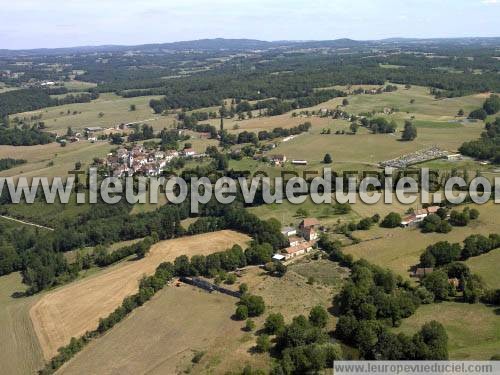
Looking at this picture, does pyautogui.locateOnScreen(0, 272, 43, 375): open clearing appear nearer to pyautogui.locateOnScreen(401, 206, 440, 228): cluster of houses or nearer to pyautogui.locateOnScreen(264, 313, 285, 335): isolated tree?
pyautogui.locateOnScreen(264, 313, 285, 335): isolated tree

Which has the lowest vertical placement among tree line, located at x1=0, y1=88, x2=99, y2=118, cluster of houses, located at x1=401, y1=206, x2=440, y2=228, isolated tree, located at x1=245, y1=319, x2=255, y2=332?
isolated tree, located at x1=245, y1=319, x2=255, y2=332

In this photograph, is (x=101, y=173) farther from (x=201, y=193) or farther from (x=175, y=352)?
(x=175, y=352)

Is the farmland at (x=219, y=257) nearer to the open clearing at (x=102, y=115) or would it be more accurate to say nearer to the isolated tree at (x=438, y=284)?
the isolated tree at (x=438, y=284)

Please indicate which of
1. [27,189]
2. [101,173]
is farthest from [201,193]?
[27,189]

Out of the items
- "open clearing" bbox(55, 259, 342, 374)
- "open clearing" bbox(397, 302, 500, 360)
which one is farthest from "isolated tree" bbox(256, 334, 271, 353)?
"open clearing" bbox(397, 302, 500, 360)

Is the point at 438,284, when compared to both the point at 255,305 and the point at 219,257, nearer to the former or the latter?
the point at 255,305

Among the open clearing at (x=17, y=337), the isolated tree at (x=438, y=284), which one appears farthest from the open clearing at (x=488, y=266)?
the open clearing at (x=17, y=337)
